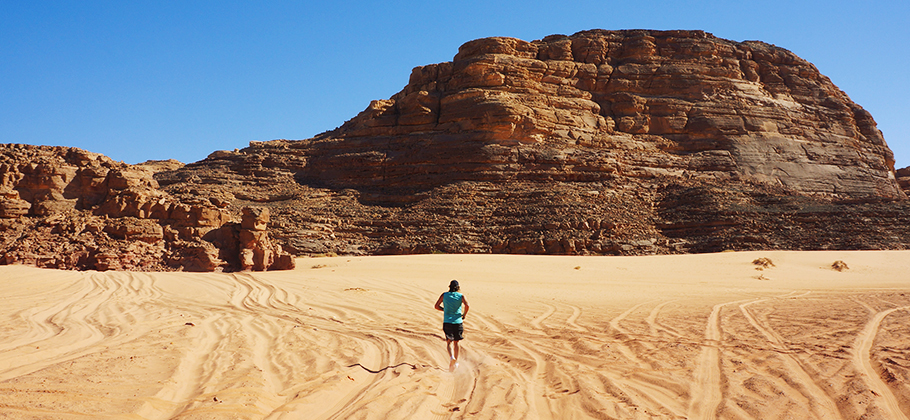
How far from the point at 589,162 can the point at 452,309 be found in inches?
1584

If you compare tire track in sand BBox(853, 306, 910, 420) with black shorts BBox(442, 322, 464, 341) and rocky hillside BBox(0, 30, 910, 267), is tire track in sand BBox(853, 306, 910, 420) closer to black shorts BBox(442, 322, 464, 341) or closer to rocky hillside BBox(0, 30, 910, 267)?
black shorts BBox(442, 322, 464, 341)

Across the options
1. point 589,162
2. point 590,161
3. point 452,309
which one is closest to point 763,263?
point 452,309

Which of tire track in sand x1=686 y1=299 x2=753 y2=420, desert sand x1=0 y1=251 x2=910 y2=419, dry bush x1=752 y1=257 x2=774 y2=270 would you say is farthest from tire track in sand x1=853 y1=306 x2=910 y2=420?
dry bush x1=752 y1=257 x2=774 y2=270

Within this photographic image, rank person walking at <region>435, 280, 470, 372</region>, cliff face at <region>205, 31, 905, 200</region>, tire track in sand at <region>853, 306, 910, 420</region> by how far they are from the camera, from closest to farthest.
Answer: tire track in sand at <region>853, 306, 910, 420</region> < person walking at <region>435, 280, 470, 372</region> < cliff face at <region>205, 31, 905, 200</region>

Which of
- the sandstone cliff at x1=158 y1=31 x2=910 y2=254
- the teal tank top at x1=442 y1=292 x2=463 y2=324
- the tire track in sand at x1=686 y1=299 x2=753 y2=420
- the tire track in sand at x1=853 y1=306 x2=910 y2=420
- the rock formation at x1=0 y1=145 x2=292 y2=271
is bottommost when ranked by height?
the tire track in sand at x1=686 y1=299 x2=753 y2=420

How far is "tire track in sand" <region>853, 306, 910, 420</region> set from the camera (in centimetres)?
417

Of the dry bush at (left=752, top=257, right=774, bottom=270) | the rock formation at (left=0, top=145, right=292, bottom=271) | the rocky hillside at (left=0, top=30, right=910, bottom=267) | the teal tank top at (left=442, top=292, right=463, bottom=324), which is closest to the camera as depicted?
the teal tank top at (left=442, top=292, right=463, bottom=324)

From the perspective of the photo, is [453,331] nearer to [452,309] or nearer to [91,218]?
[452,309]

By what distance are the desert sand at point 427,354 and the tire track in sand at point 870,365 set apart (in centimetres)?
2

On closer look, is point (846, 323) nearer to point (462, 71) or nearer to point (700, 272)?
point (700, 272)

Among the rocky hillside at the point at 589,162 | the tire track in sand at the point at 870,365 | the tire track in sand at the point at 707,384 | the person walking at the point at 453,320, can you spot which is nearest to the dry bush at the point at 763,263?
the rocky hillside at the point at 589,162

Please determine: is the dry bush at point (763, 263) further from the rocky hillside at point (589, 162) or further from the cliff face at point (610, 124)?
the cliff face at point (610, 124)

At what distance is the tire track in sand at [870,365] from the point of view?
417 centimetres

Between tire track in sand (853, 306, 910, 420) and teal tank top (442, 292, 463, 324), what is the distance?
4.04m
